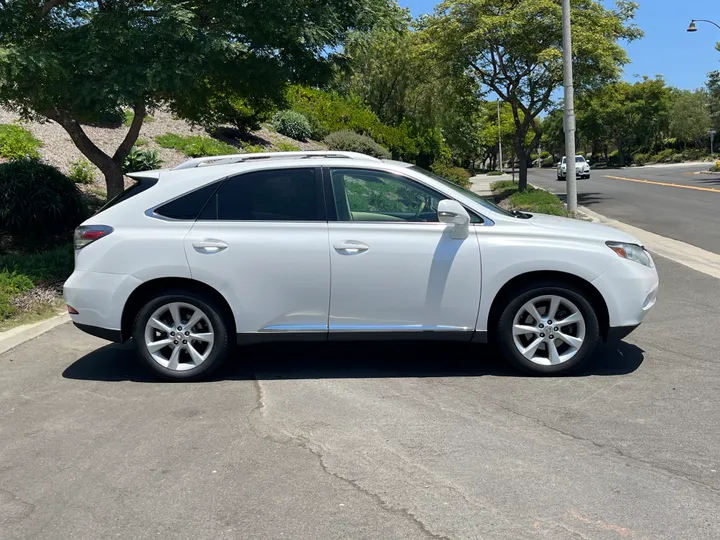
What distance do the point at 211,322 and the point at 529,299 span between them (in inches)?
98.0

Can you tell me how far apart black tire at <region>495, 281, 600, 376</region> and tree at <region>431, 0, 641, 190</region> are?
703 inches

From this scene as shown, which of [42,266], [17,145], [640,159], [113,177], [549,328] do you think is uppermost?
[17,145]

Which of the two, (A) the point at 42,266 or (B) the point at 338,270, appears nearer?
(B) the point at 338,270

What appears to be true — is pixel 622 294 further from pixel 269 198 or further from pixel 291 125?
pixel 291 125

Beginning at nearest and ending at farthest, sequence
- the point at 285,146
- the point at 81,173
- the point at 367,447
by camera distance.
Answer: the point at 367,447
the point at 81,173
the point at 285,146

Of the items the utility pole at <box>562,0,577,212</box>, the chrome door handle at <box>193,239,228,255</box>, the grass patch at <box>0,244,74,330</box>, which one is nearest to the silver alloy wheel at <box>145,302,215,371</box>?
the chrome door handle at <box>193,239,228,255</box>

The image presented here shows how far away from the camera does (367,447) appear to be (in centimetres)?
431

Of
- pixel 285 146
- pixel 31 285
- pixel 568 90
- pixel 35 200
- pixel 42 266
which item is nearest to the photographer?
pixel 31 285

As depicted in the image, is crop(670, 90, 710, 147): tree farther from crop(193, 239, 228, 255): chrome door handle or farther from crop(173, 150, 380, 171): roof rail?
crop(193, 239, 228, 255): chrome door handle

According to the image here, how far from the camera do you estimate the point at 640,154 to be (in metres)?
85.6

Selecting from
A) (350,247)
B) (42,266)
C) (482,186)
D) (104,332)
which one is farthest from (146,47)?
(482,186)

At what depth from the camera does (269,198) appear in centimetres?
565

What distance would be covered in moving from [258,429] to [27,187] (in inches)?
302

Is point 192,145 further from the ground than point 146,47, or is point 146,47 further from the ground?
point 146,47
